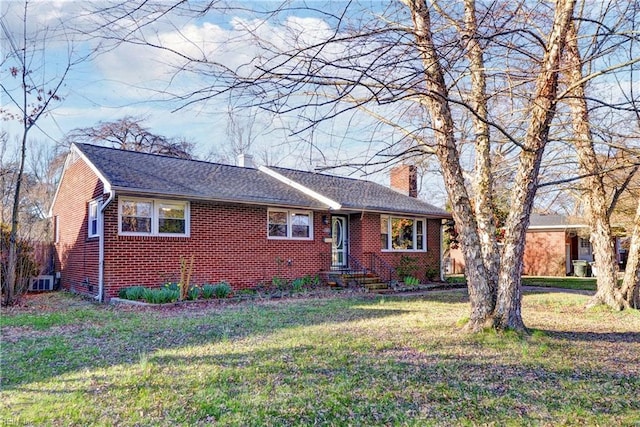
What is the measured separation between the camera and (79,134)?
28797 mm

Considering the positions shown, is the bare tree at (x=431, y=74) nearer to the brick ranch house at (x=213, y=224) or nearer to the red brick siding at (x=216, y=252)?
the brick ranch house at (x=213, y=224)

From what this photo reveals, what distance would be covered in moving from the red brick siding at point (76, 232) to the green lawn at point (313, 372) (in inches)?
175

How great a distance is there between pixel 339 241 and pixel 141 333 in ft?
34.4

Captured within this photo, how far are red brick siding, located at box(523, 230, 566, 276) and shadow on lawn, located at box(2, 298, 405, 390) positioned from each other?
1951 cm

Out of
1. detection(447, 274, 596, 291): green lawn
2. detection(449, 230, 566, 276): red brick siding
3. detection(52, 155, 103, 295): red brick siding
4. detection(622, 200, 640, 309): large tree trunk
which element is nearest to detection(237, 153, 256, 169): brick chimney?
detection(52, 155, 103, 295): red brick siding

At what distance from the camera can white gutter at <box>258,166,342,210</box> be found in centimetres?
1545

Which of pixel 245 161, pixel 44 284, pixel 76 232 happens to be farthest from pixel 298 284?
pixel 44 284

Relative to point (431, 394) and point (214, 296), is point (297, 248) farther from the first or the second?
point (431, 394)

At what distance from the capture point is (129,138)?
30.8m

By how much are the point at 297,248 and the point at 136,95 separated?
11.8 meters

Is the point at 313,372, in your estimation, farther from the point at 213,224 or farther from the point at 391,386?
the point at 213,224

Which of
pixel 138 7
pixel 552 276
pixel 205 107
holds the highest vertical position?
pixel 138 7

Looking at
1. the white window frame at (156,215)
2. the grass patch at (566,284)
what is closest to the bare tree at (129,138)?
the white window frame at (156,215)

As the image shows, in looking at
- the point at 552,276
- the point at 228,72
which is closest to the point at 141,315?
the point at 228,72
